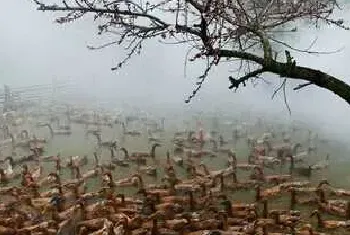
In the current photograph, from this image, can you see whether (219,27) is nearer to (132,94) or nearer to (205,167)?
(205,167)

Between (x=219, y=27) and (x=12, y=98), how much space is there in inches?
983

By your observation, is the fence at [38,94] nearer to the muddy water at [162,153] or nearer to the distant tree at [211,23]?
the muddy water at [162,153]

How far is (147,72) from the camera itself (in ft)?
130

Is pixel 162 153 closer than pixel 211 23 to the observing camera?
No

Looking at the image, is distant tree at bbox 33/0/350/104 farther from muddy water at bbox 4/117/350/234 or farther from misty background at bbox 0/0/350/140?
misty background at bbox 0/0/350/140

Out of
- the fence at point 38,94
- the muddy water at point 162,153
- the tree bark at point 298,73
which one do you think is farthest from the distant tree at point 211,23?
the fence at point 38,94

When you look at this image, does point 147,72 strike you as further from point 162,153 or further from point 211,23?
point 211,23

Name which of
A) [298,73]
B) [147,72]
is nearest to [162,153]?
[298,73]

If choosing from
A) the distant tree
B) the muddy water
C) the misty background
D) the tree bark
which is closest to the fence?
the misty background

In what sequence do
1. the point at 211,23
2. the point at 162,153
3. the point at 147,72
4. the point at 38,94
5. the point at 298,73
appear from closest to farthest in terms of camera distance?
1. the point at 211,23
2. the point at 298,73
3. the point at 162,153
4. the point at 38,94
5. the point at 147,72

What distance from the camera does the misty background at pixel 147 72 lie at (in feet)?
87.6

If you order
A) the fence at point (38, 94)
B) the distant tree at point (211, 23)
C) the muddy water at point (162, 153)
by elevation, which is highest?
the distant tree at point (211, 23)

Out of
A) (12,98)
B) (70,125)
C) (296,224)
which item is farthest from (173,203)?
(12,98)

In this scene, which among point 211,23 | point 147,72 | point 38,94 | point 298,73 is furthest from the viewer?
point 147,72
